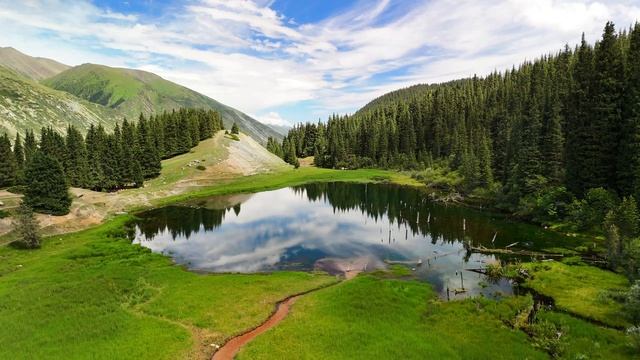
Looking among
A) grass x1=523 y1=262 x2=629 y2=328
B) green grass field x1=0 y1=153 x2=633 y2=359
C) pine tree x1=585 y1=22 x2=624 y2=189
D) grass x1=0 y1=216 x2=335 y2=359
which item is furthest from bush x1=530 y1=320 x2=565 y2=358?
pine tree x1=585 y1=22 x2=624 y2=189

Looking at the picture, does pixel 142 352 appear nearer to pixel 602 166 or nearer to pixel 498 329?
pixel 498 329

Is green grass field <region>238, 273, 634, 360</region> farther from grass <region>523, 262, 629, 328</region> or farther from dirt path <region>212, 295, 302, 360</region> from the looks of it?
grass <region>523, 262, 629, 328</region>

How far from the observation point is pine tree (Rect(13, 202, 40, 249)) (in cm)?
6838

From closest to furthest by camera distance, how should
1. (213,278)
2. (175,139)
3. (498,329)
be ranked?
1. (498,329)
2. (213,278)
3. (175,139)

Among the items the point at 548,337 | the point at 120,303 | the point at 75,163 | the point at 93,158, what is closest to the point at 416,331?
the point at 548,337

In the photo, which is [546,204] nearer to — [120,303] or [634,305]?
[634,305]

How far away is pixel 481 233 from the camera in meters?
79.0

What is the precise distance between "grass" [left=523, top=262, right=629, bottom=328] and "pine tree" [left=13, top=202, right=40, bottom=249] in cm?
7820

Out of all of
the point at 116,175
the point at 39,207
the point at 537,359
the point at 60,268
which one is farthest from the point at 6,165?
the point at 537,359

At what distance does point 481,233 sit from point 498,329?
4438cm

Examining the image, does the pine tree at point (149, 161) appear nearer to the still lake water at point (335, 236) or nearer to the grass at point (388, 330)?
the still lake water at point (335, 236)

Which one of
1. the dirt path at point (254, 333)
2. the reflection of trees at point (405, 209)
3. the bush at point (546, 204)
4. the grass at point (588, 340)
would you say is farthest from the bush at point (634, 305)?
the bush at point (546, 204)

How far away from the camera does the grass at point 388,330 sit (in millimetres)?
33406

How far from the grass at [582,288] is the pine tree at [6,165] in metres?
139
